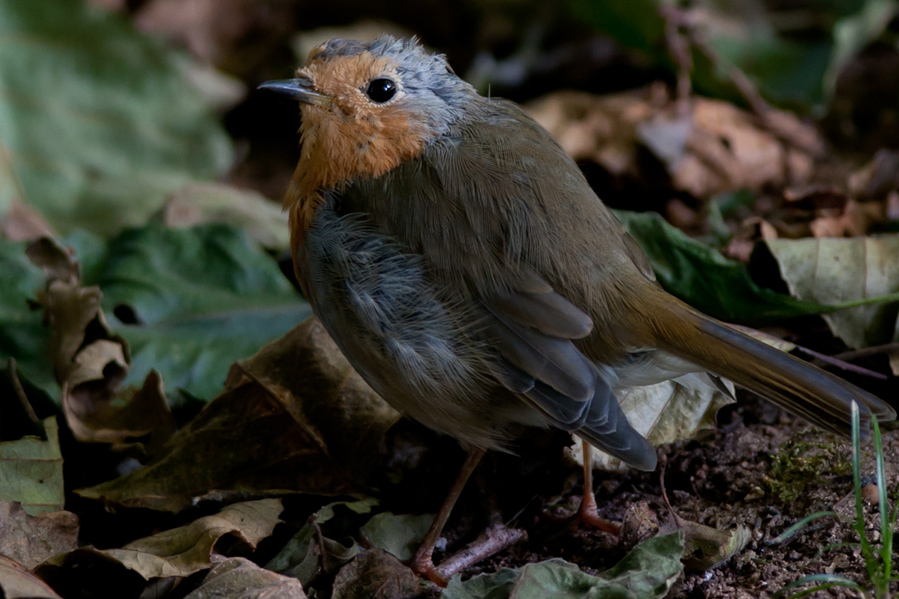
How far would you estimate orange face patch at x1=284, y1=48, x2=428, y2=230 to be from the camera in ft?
9.71

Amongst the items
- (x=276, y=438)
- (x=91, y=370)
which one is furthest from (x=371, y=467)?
(x=91, y=370)

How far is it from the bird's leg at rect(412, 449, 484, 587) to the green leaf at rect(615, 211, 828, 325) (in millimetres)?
1012

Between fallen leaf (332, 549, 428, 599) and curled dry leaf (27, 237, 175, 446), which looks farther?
curled dry leaf (27, 237, 175, 446)

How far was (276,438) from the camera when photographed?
3.09 m

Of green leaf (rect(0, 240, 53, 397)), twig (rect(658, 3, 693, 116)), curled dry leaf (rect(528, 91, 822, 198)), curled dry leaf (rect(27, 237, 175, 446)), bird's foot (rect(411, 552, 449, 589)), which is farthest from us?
twig (rect(658, 3, 693, 116))

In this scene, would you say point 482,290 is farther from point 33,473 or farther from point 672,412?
point 33,473

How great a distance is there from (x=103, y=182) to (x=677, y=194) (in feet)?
9.98

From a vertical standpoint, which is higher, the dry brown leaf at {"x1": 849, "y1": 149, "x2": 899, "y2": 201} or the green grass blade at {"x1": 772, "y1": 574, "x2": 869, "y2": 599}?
the dry brown leaf at {"x1": 849, "y1": 149, "x2": 899, "y2": 201}

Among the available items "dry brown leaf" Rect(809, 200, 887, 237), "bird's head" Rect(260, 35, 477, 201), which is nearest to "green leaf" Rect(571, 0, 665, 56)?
"dry brown leaf" Rect(809, 200, 887, 237)

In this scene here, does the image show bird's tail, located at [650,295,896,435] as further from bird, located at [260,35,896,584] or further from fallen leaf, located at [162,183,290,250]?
fallen leaf, located at [162,183,290,250]

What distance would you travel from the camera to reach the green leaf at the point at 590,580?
2305mm

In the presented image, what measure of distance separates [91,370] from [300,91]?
1.16m

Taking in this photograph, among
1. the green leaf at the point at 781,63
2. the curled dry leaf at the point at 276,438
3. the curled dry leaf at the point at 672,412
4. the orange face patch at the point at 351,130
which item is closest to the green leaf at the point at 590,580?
the curled dry leaf at the point at 672,412

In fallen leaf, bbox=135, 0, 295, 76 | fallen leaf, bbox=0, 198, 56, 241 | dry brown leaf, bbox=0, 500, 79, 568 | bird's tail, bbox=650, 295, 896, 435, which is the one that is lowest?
fallen leaf, bbox=0, 198, 56, 241
